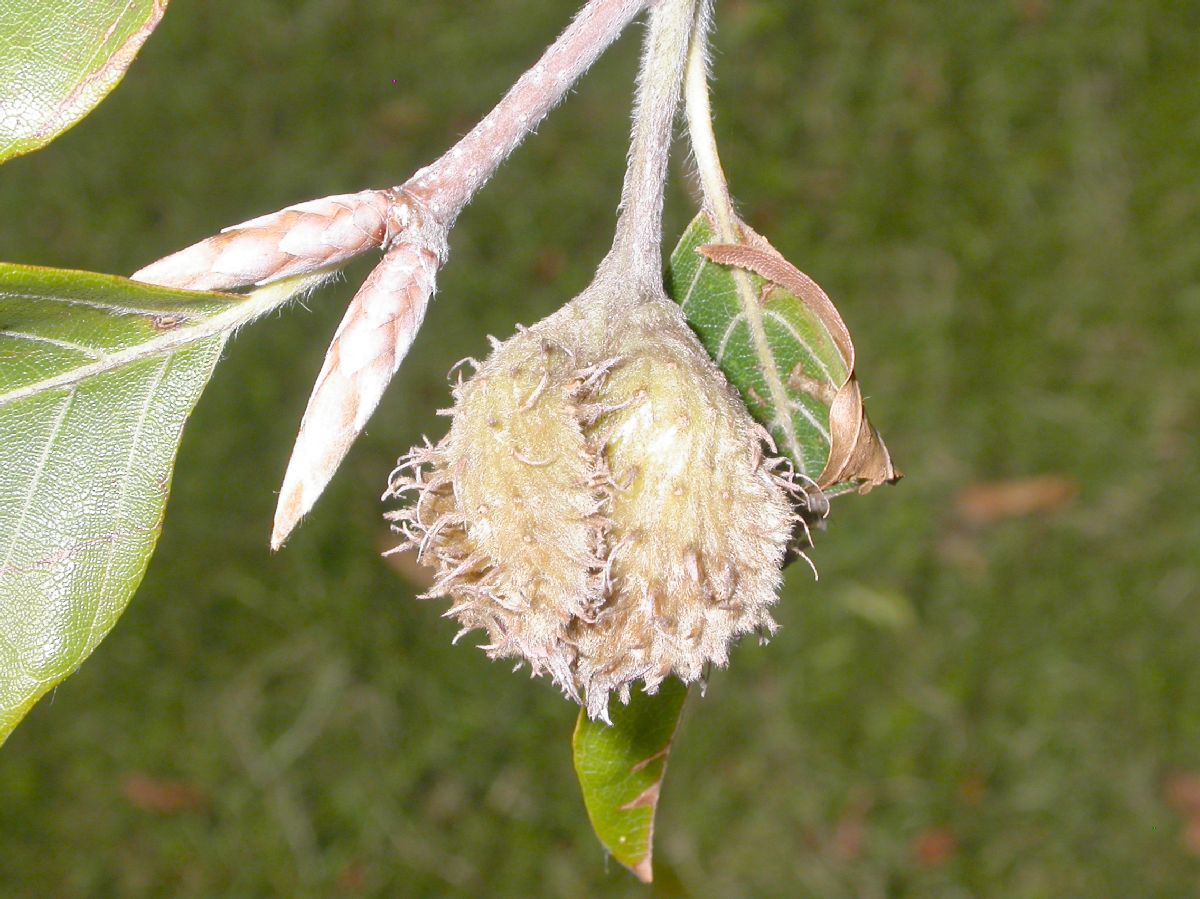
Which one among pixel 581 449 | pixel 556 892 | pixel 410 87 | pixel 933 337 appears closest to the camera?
pixel 581 449

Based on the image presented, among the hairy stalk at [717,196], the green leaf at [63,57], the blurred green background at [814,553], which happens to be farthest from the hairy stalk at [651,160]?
the blurred green background at [814,553]

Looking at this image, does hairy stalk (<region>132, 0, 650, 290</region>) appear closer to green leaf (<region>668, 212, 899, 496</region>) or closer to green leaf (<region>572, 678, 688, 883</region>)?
green leaf (<region>668, 212, 899, 496</region>)

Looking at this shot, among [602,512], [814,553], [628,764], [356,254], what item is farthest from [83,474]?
[814,553]

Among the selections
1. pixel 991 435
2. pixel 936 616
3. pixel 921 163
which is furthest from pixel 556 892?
pixel 921 163

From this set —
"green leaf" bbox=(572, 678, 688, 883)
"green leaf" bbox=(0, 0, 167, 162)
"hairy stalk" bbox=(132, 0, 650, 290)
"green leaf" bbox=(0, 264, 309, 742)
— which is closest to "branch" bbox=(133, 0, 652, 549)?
Result: "hairy stalk" bbox=(132, 0, 650, 290)

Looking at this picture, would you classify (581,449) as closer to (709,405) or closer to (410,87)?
(709,405)

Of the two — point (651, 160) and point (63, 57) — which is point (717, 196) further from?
point (63, 57)
